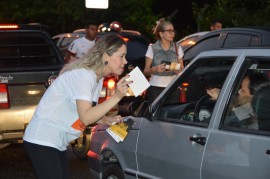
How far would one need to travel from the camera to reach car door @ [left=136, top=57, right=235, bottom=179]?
5191mm

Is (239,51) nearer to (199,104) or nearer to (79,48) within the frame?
(199,104)

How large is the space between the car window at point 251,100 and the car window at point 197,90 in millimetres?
278

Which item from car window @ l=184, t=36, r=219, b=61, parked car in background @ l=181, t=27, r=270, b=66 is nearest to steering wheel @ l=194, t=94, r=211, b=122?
parked car in background @ l=181, t=27, r=270, b=66

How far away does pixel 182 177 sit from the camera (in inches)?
208

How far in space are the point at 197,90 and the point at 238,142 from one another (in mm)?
1351

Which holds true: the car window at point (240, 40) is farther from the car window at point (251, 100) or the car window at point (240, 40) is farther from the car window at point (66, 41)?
the car window at point (66, 41)

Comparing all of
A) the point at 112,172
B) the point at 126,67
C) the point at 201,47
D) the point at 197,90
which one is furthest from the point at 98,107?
the point at 126,67

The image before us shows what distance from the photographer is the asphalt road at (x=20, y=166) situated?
29.4 feet

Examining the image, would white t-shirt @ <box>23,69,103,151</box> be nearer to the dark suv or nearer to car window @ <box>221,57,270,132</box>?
car window @ <box>221,57,270,132</box>

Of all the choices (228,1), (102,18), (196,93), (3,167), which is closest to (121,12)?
(102,18)

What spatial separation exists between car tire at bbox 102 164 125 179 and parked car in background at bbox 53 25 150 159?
1.62 ft

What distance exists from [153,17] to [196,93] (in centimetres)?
2250

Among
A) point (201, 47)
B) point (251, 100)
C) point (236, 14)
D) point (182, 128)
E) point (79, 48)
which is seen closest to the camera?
point (251, 100)

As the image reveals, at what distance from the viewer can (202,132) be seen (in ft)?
16.8
